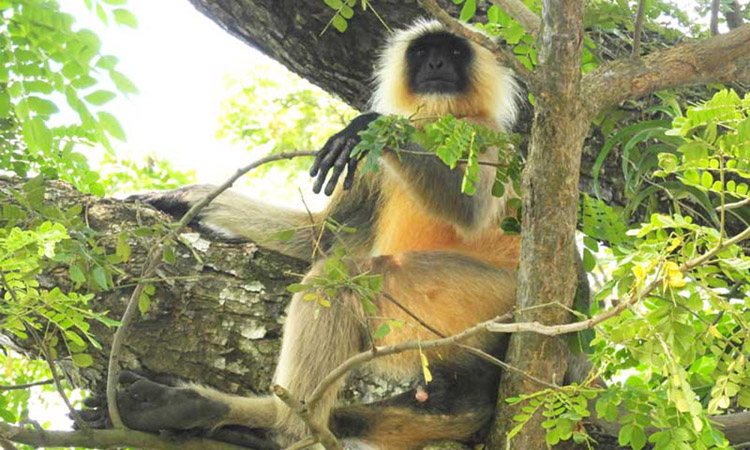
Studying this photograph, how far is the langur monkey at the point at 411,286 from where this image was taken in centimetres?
376

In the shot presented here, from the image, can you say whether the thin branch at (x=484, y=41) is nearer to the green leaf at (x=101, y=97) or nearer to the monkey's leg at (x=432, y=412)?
the green leaf at (x=101, y=97)

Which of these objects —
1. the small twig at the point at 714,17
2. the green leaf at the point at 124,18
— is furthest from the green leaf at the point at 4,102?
the small twig at the point at 714,17

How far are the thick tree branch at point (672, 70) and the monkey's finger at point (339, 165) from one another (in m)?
1.06

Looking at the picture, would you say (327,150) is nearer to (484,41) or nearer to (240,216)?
(484,41)

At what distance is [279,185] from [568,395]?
8016 millimetres

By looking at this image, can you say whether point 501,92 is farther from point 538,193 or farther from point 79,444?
point 79,444

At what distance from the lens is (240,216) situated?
520 cm

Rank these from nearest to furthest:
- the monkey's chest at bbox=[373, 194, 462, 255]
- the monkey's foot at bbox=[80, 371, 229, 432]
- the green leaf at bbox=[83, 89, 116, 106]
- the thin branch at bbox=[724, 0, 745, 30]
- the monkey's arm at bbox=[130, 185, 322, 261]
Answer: the green leaf at bbox=[83, 89, 116, 106]
the monkey's foot at bbox=[80, 371, 229, 432]
the thin branch at bbox=[724, 0, 745, 30]
the monkey's chest at bbox=[373, 194, 462, 255]
the monkey's arm at bbox=[130, 185, 322, 261]

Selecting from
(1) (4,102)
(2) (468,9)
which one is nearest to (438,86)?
(2) (468,9)

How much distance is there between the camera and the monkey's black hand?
3893 millimetres

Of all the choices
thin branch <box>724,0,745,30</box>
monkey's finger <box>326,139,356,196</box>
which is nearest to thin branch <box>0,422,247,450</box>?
monkey's finger <box>326,139,356,196</box>

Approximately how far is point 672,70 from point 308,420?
5.39 feet

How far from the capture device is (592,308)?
3.88 metres

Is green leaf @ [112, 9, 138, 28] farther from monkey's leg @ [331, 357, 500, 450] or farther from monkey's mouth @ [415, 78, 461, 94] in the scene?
monkey's mouth @ [415, 78, 461, 94]
